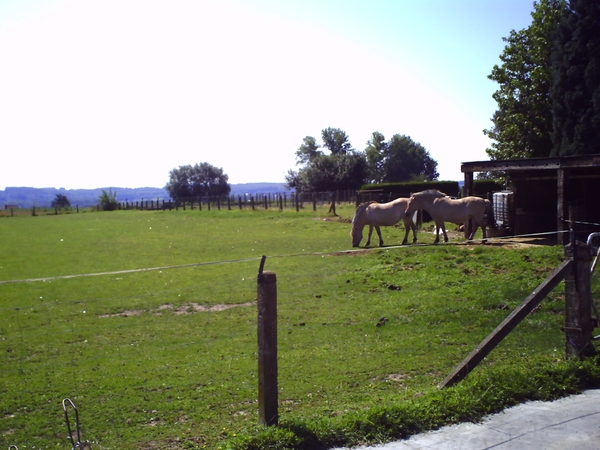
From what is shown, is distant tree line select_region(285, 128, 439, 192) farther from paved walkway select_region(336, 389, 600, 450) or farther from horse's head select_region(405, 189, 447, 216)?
paved walkway select_region(336, 389, 600, 450)

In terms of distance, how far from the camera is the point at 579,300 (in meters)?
5.84

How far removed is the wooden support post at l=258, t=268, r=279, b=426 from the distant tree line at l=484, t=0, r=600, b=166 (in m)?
31.2

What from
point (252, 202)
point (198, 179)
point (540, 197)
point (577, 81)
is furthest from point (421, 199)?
point (198, 179)

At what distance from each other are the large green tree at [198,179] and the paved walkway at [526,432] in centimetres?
11563

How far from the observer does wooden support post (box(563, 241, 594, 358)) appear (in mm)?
5820

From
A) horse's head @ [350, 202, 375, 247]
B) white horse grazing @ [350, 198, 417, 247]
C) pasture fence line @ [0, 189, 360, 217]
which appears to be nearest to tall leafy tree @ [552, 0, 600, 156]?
pasture fence line @ [0, 189, 360, 217]

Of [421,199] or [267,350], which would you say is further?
[421,199]

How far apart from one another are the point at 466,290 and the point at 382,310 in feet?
5.89

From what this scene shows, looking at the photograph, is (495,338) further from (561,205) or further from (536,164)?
(536,164)

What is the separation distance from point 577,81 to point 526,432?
107 feet

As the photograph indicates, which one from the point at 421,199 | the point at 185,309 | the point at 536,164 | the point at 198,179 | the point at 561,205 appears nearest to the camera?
the point at 185,309

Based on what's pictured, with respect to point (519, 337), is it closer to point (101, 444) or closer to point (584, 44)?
point (101, 444)

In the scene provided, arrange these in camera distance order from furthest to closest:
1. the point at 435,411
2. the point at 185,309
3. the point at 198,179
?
the point at 198,179, the point at 185,309, the point at 435,411

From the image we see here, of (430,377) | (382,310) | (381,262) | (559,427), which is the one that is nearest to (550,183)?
(381,262)
